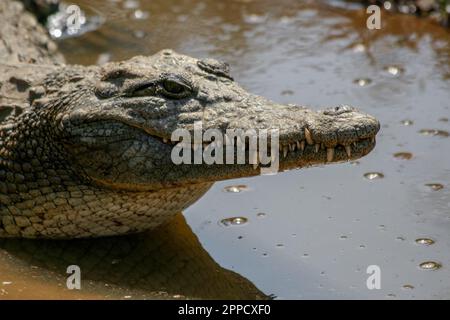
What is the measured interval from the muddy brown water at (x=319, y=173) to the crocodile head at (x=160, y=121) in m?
0.62

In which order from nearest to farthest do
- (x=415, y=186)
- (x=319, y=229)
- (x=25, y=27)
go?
(x=319, y=229), (x=415, y=186), (x=25, y=27)

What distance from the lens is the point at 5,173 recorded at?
5.34m

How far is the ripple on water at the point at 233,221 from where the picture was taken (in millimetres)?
5629

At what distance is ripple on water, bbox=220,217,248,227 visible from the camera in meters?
5.63

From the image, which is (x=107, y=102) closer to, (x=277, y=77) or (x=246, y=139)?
(x=246, y=139)

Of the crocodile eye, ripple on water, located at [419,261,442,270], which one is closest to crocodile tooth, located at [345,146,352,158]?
ripple on water, located at [419,261,442,270]

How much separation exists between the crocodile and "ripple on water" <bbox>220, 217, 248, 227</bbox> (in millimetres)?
345

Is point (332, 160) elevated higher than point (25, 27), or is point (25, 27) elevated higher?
point (25, 27)

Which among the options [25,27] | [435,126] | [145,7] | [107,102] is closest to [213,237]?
[107,102]

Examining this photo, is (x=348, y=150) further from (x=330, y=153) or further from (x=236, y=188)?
(x=236, y=188)

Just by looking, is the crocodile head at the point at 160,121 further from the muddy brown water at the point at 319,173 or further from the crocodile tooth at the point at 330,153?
the muddy brown water at the point at 319,173

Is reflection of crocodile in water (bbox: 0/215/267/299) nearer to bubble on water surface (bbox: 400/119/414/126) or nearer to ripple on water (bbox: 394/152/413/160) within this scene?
ripple on water (bbox: 394/152/413/160)

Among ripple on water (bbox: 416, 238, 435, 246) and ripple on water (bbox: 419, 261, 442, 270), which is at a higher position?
ripple on water (bbox: 416, 238, 435, 246)
